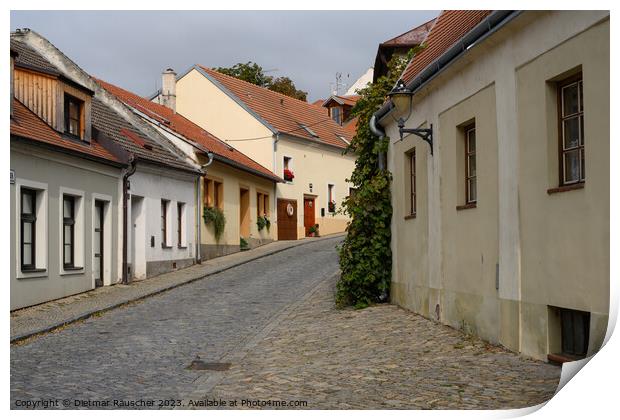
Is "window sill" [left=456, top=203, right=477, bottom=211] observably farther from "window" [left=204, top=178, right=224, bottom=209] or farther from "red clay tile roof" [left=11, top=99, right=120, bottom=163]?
"window" [left=204, top=178, right=224, bottom=209]

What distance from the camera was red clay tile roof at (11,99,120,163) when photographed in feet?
28.5

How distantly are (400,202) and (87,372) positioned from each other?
6129 millimetres

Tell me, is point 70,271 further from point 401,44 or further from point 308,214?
point 308,214

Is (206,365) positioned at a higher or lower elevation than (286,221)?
lower

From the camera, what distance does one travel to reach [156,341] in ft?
35.4

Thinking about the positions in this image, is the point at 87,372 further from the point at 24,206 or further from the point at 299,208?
the point at 299,208

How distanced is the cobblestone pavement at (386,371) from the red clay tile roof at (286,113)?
2751 millimetres

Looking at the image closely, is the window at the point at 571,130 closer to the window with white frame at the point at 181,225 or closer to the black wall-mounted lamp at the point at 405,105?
the black wall-mounted lamp at the point at 405,105

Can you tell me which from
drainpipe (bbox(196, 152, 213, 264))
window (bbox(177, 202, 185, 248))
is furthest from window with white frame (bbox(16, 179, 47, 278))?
drainpipe (bbox(196, 152, 213, 264))

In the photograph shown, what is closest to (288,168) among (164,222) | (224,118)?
(224,118)

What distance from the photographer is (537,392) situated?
22.6 ft

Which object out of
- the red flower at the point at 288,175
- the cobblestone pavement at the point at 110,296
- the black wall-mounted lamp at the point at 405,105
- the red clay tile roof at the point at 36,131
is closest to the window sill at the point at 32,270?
the cobblestone pavement at the point at 110,296

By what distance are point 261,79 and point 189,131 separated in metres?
10.5

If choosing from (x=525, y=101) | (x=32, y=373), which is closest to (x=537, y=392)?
(x=525, y=101)
